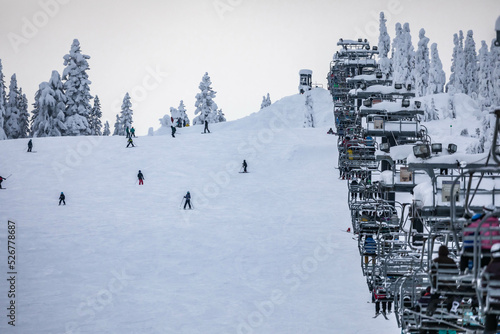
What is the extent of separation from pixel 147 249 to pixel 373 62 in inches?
1496

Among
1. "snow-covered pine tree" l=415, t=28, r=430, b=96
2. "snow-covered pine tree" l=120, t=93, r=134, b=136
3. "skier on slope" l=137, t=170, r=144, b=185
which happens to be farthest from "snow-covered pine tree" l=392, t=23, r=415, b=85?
"skier on slope" l=137, t=170, r=144, b=185

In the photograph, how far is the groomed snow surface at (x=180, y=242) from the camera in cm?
2903

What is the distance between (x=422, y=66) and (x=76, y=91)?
65.7 m

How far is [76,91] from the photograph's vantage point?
3110 inches

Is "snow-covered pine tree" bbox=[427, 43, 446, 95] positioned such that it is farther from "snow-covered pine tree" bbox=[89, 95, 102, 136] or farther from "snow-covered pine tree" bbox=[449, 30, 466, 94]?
"snow-covered pine tree" bbox=[89, 95, 102, 136]

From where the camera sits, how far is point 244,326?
27922 mm

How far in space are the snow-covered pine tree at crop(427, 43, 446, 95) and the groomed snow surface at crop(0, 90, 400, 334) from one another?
209 feet

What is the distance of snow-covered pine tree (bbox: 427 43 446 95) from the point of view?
119238 millimetres

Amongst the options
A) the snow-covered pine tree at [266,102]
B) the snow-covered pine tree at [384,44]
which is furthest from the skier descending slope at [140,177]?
the snow-covered pine tree at [266,102]

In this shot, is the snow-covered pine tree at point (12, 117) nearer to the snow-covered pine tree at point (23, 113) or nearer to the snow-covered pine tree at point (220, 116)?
the snow-covered pine tree at point (23, 113)

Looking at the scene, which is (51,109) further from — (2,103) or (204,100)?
(204,100)

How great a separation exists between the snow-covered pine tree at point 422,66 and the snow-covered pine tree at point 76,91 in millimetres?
62129

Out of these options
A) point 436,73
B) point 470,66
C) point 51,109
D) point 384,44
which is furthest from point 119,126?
point 470,66

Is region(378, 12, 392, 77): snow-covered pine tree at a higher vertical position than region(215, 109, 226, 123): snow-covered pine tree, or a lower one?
higher
